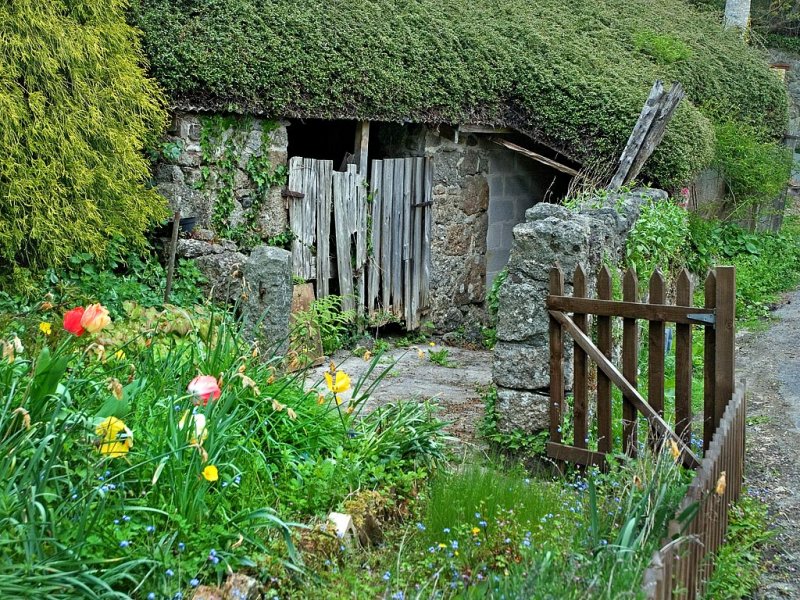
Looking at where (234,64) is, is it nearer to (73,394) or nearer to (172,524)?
(73,394)

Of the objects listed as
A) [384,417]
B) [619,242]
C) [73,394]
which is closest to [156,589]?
[73,394]

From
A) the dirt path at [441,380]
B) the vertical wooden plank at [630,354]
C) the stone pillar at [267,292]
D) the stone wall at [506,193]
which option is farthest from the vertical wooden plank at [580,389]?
the stone wall at [506,193]

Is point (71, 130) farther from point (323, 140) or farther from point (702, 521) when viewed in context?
point (702, 521)

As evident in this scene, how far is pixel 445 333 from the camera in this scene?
10664 millimetres

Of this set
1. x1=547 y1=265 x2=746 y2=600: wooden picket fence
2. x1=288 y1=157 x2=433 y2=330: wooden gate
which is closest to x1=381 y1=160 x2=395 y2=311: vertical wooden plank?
x1=288 y1=157 x2=433 y2=330: wooden gate

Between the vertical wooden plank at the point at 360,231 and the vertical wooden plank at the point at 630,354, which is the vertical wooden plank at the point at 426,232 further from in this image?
the vertical wooden plank at the point at 630,354

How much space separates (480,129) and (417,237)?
1401mm

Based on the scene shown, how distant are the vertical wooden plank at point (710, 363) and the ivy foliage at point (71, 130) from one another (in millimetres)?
4773

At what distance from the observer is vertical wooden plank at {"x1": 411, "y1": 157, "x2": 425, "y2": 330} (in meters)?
10.1

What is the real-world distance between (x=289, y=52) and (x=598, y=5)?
7667 millimetres

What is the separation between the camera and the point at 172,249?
7.80 m

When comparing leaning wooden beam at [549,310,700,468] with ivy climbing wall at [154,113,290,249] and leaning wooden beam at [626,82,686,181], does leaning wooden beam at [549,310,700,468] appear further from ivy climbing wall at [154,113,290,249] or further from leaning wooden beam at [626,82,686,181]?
leaning wooden beam at [626,82,686,181]

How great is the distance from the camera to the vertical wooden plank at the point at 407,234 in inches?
393

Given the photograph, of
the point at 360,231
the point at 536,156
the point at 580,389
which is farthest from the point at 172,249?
the point at 536,156
